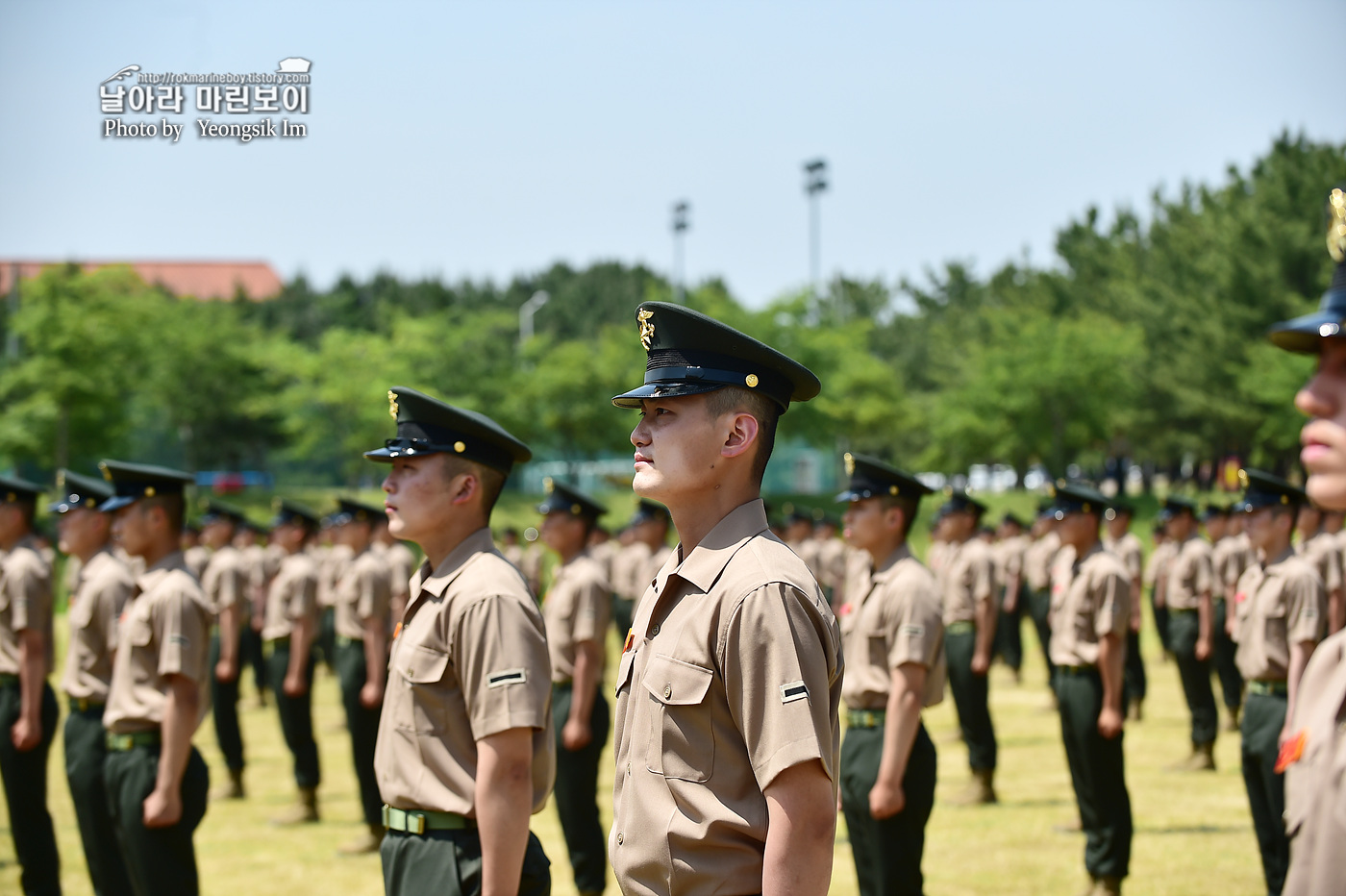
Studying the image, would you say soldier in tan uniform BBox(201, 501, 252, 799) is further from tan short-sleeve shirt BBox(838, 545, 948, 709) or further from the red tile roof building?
the red tile roof building

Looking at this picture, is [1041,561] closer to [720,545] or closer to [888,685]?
[888,685]

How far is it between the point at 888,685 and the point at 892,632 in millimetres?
268

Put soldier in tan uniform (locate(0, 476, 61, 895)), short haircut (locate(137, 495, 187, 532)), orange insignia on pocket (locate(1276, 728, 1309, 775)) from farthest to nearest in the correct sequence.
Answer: soldier in tan uniform (locate(0, 476, 61, 895)) → short haircut (locate(137, 495, 187, 532)) → orange insignia on pocket (locate(1276, 728, 1309, 775))

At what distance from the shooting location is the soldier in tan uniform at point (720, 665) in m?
2.36

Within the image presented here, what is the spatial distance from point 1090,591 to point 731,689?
5.38 m

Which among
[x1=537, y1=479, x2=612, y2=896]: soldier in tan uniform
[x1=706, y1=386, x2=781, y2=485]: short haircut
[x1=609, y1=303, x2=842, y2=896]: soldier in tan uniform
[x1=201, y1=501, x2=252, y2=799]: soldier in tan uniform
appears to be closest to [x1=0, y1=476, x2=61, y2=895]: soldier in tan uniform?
[x1=537, y1=479, x2=612, y2=896]: soldier in tan uniform

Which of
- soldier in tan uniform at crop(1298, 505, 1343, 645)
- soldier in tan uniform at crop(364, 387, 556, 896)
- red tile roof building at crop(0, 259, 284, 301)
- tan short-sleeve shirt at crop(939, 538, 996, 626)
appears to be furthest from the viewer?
red tile roof building at crop(0, 259, 284, 301)

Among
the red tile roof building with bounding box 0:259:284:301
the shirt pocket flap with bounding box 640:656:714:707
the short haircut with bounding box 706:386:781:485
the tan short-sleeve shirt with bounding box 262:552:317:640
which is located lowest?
the tan short-sleeve shirt with bounding box 262:552:317:640

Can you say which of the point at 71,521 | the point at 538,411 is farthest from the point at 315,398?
the point at 71,521

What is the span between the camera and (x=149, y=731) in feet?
16.9

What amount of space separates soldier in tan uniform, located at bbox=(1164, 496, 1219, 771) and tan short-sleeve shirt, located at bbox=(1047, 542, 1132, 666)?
14.0 feet

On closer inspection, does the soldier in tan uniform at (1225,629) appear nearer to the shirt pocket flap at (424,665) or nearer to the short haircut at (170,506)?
the short haircut at (170,506)

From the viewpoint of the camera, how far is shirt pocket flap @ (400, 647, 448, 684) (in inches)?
143

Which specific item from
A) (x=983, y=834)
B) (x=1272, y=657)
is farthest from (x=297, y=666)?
(x=1272, y=657)
